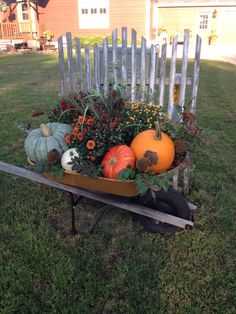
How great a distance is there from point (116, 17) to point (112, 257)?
22.4 meters

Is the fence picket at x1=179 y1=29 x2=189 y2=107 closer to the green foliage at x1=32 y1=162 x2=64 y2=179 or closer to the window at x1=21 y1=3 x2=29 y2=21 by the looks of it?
the green foliage at x1=32 y1=162 x2=64 y2=179

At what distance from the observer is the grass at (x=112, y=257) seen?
7.43ft

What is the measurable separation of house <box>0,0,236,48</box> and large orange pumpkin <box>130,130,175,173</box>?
2149cm

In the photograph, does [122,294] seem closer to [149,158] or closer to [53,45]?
[149,158]

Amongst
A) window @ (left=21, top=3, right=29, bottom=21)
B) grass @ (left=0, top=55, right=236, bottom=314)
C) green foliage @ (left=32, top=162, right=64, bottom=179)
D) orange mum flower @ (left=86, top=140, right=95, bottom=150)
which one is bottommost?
grass @ (left=0, top=55, right=236, bottom=314)

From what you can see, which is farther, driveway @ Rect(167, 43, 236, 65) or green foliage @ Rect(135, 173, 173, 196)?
driveway @ Rect(167, 43, 236, 65)

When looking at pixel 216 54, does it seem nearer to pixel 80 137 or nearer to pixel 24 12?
pixel 24 12

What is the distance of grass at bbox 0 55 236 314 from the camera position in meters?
2.27

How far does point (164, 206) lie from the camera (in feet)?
9.32

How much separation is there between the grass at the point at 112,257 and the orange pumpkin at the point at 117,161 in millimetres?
757

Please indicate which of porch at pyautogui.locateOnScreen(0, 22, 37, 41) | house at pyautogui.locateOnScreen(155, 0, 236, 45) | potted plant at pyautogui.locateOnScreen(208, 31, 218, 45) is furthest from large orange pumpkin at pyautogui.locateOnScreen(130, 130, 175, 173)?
potted plant at pyautogui.locateOnScreen(208, 31, 218, 45)

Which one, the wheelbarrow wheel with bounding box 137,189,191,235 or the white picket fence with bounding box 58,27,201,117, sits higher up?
the white picket fence with bounding box 58,27,201,117

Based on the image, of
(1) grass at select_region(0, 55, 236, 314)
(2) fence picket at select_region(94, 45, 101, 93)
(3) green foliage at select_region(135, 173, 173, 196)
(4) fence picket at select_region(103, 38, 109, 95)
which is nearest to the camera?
(3) green foliage at select_region(135, 173, 173, 196)

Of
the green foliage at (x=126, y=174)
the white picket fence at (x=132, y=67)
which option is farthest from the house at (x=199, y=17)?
the green foliage at (x=126, y=174)
